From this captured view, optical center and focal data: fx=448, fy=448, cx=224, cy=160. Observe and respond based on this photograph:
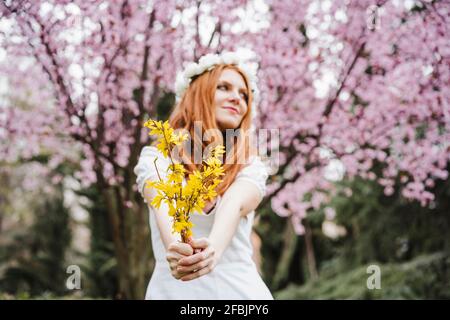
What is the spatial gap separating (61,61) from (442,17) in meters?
2.74

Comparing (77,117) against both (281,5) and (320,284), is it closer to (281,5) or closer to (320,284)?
(281,5)

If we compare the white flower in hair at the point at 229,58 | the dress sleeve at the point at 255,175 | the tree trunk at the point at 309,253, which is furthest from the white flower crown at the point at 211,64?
the tree trunk at the point at 309,253

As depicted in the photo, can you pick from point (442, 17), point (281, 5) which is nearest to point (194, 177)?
point (442, 17)

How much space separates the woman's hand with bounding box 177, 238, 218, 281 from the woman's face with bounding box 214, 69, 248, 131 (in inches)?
30.2

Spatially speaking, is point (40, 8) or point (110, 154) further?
point (110, 154)

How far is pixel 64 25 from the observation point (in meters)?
3.12

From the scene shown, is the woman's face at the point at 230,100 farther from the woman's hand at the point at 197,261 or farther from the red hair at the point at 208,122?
the woman's hand at the point at 197,261

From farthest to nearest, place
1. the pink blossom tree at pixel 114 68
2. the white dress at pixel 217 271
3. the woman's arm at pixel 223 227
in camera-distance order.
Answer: the pink blossom tree at pixel 114 68 → the white dress at pixel 217 271 → the woman's arm at pixel 223 227

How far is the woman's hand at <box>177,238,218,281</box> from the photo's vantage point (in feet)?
4.11

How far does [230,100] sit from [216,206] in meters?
0.53

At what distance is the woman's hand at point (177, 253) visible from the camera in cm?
125

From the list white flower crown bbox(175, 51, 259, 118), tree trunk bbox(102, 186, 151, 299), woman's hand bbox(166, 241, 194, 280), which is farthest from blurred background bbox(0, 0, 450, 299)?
woman's hand bbox(166, 241, 194, 280)

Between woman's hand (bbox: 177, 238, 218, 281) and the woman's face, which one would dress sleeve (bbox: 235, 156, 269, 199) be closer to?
the woman's face

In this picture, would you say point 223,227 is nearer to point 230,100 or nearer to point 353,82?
point 230,100
